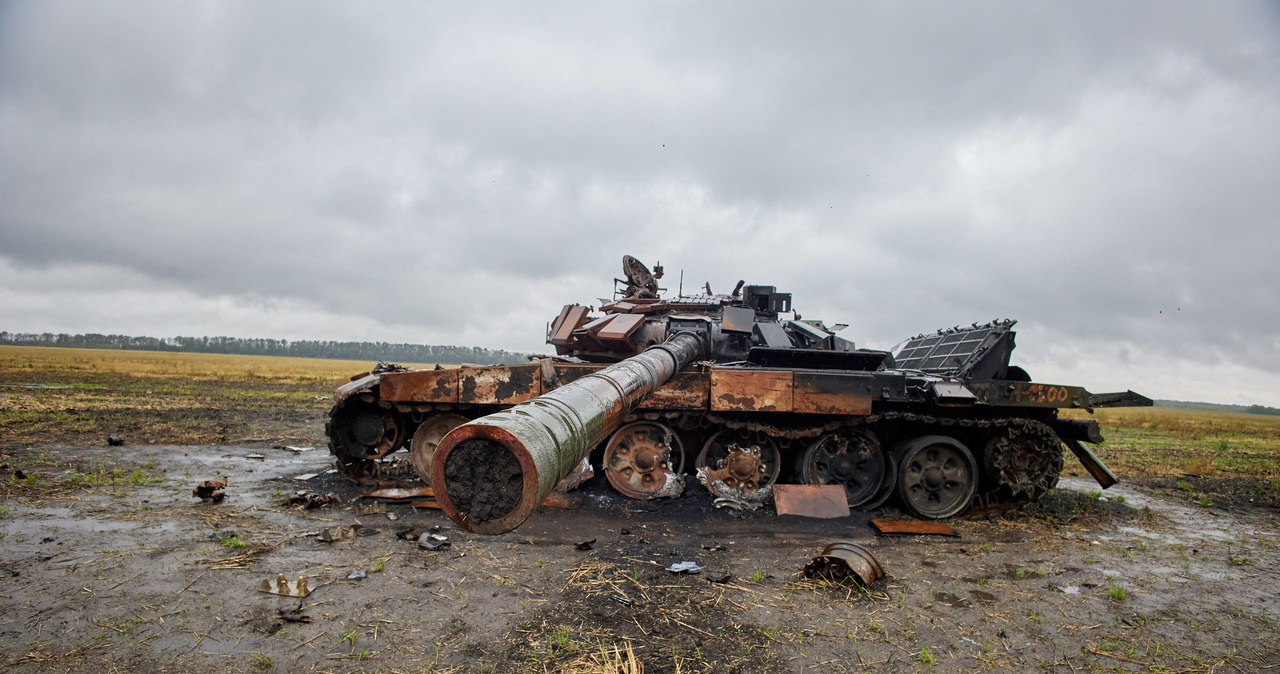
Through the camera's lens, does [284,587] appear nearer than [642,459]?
Yes

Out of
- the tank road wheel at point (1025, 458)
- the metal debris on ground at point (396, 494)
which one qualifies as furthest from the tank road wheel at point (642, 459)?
the tank road wheel at point (1025, 458)

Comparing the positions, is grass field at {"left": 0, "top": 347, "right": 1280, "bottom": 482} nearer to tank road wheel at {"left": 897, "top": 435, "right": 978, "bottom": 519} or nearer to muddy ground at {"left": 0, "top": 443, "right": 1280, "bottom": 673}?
muddy ground at {"left": 0, "top": 443, "right": 1280, "bottom": 673}

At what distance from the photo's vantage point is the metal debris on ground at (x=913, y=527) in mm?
7305

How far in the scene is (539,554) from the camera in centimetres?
596

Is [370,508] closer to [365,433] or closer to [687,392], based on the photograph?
[365,433]

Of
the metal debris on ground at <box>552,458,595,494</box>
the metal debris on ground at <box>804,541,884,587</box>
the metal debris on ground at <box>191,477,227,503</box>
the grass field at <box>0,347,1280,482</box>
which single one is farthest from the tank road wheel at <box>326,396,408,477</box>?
the metal debris on ground at <box>804,541,884,587</box>

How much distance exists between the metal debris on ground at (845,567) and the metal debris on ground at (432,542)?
3.35 metres

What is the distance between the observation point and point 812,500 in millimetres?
7926

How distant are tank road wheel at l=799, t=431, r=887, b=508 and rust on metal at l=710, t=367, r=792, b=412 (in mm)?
966

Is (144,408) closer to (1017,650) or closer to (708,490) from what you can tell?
(708,490)

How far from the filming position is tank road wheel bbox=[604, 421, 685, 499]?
27.9 ft

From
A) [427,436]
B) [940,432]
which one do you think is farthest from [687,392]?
[427,436]

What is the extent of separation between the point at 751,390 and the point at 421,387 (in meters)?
4.23

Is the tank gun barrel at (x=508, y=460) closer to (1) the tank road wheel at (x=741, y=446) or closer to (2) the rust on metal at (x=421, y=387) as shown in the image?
(2) the rust on metal at (x=421, y=387)
